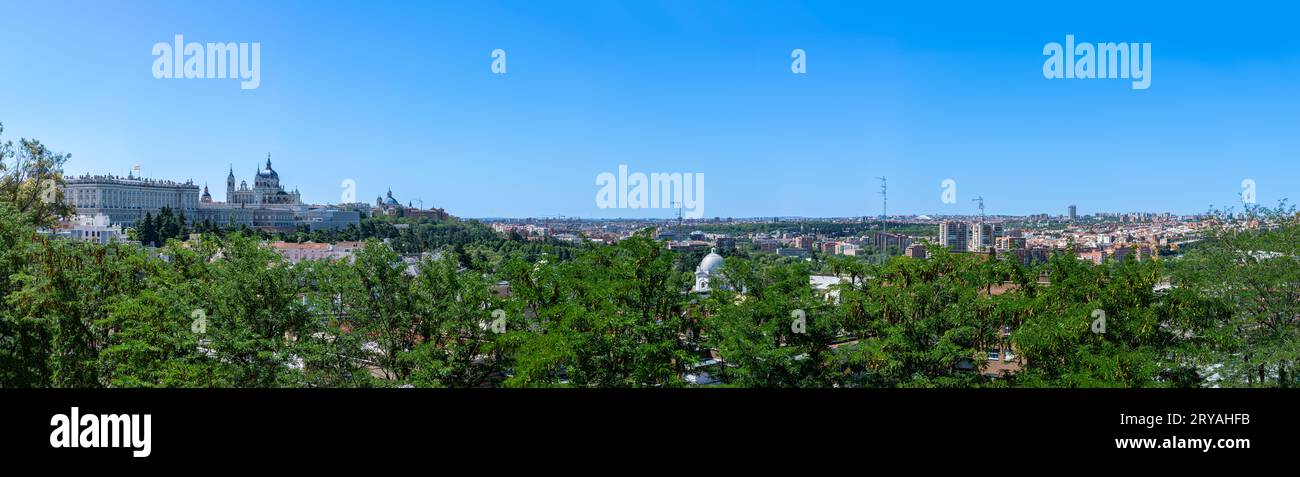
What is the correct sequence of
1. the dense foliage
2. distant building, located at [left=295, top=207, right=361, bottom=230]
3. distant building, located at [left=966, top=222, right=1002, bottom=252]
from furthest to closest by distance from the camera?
distant building, located at [left=295, top=207, right=361, bottom=230], distant building, located at [left=966, top=222, right=1002, bottom=252], the dense foliage

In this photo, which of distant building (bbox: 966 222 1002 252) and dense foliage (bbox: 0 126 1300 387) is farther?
distant building (bbox: 966 222 1002 252)

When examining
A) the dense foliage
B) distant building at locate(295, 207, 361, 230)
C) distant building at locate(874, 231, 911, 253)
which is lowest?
the dense foliage

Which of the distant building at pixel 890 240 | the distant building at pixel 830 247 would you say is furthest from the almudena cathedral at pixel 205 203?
the distant building at pixel 890 240

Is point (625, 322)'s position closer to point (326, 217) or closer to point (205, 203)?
point (326, 217)

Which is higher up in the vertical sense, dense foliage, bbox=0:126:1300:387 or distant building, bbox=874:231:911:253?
distant building, bbox=874:231:911:253

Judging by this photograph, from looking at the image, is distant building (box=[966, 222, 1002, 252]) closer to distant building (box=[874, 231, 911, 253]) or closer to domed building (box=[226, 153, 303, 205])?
distant building (box=[874, 231, 911, 253])

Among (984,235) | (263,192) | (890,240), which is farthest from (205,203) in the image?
(984,235)

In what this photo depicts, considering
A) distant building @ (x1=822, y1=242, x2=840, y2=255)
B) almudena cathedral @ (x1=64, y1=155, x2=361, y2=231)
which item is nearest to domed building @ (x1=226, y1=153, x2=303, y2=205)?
almudena cathedral @ (x1=64, y1=155, x2=361, y2=231)
